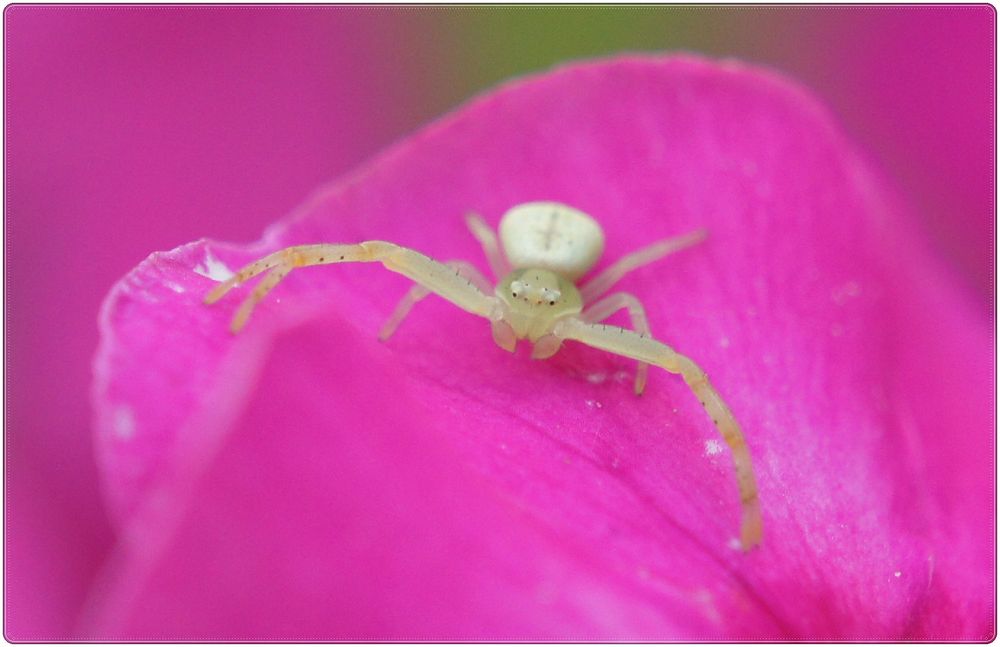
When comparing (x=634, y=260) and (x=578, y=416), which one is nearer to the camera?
(x=578, y=416)

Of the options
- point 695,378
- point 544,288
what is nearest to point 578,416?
point 695,378

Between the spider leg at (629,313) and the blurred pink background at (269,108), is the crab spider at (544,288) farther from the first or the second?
the blurred pink background at (269,108)

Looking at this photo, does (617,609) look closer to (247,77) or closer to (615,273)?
(615,273)

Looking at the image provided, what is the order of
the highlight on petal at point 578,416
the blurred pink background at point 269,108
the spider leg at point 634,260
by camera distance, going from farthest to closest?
the blurred pink background at point 269,108, the spider leg at point 634,260, the highlight on petal at point 578,416

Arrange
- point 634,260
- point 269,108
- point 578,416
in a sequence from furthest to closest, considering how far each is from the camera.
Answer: point 269,108
point 634,260
point 578,416

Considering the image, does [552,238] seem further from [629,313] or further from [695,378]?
[695,378]

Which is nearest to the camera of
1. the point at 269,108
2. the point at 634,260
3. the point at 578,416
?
the point at 578,416

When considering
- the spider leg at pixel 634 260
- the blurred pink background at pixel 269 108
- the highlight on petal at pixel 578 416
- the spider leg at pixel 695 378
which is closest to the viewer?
the highlight on petal at pixel 578 416

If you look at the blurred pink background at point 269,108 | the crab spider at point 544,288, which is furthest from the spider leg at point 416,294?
the blurred pink background at point 269,108

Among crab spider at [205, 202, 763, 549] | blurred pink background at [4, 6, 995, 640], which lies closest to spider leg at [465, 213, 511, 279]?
crab spider at [205, 202, 763, 549]

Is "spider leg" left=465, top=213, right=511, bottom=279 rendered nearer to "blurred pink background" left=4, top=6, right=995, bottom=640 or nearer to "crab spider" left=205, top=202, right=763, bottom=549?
"crab spider" left=205, top=202, right=763, bottom=549
